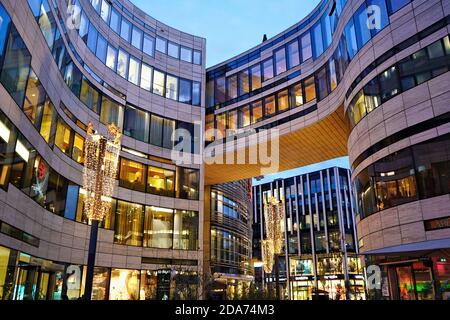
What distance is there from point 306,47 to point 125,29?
17697mm

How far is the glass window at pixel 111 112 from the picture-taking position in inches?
1348

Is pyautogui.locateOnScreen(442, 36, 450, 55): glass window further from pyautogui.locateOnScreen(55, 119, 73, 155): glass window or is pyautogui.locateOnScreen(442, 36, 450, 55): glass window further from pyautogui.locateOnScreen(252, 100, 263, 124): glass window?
pyautogui.locateOnScreen(55, 119, 73, 155): glass window

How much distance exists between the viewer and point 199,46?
145 feet

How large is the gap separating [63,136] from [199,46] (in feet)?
71.5

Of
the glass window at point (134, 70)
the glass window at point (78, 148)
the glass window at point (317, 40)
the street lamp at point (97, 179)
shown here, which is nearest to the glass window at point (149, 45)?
the glass window at point (134, 70)

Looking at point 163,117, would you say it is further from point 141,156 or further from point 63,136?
point 63,136

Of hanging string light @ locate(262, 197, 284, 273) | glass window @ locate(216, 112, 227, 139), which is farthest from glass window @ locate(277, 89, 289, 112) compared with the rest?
hanging string light @ locate(262, 197, 284, 273)

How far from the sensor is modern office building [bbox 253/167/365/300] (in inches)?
3243

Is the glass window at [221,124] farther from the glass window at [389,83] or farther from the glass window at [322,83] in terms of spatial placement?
the glass window at [389,83]

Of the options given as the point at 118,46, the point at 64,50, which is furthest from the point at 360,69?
the point at 118,46

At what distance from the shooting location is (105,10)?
35.3 metres

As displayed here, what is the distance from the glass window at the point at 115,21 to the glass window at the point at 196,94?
9.90 metres

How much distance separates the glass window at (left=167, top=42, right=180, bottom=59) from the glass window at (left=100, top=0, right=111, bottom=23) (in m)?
7.95
